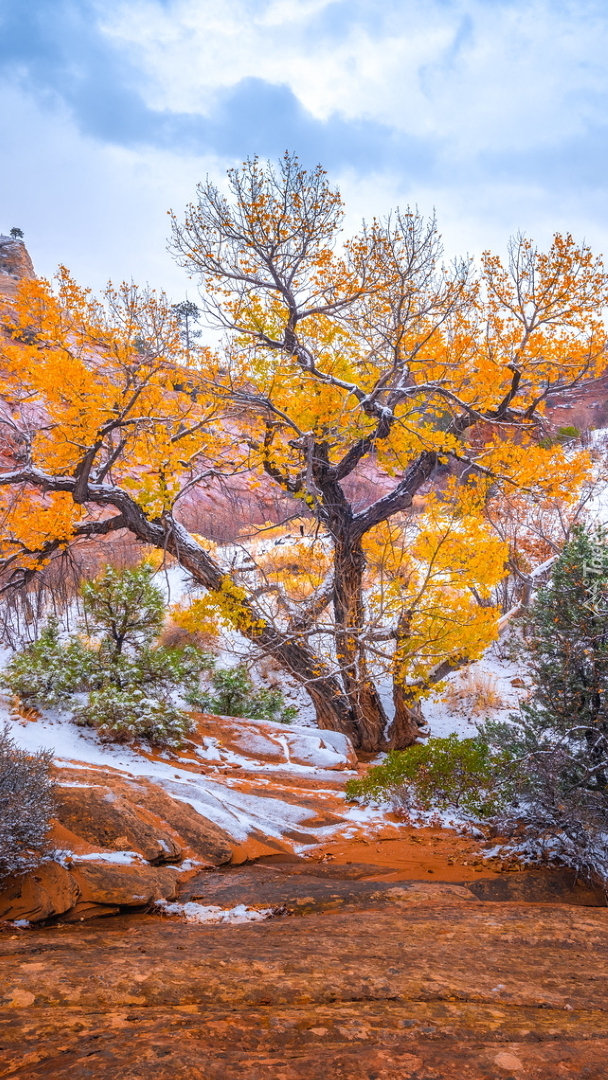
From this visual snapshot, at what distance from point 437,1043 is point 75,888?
111 inches

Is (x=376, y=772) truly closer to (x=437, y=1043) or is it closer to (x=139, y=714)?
(x=139, y=714)

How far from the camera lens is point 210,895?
4129 mm

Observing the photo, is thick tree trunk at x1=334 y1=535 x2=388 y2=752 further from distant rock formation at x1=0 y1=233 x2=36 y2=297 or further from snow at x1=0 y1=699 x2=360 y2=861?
distant rock formation at x1=0 y1=233 x2=36 y2=297

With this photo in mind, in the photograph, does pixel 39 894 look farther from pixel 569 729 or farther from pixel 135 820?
pixel 569 729

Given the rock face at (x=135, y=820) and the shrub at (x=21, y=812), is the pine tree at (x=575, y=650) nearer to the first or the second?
the rock face at (x=135, y=820)

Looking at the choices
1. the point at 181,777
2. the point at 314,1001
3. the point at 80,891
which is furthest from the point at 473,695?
the point at 314,1001

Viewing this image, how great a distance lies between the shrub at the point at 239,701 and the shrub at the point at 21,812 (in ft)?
22.8

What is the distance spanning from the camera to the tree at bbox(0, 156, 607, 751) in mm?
7898

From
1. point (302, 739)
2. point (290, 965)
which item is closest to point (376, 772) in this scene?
point (302, 739)

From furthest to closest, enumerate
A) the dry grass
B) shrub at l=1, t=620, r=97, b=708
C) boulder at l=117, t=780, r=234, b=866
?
the dry grass → shrub at l=1, t=620, r=97, b=708 → boulder at l=117, t=780, r=234, b=866

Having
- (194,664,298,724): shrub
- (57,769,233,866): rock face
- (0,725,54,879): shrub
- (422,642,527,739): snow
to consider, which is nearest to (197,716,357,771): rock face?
(194,664,298,724): shrub

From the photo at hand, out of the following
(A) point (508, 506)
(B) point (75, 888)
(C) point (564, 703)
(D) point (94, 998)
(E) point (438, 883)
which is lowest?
(E) point (438, 883)

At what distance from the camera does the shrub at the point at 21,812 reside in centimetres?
336

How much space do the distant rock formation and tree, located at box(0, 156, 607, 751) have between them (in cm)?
2263
